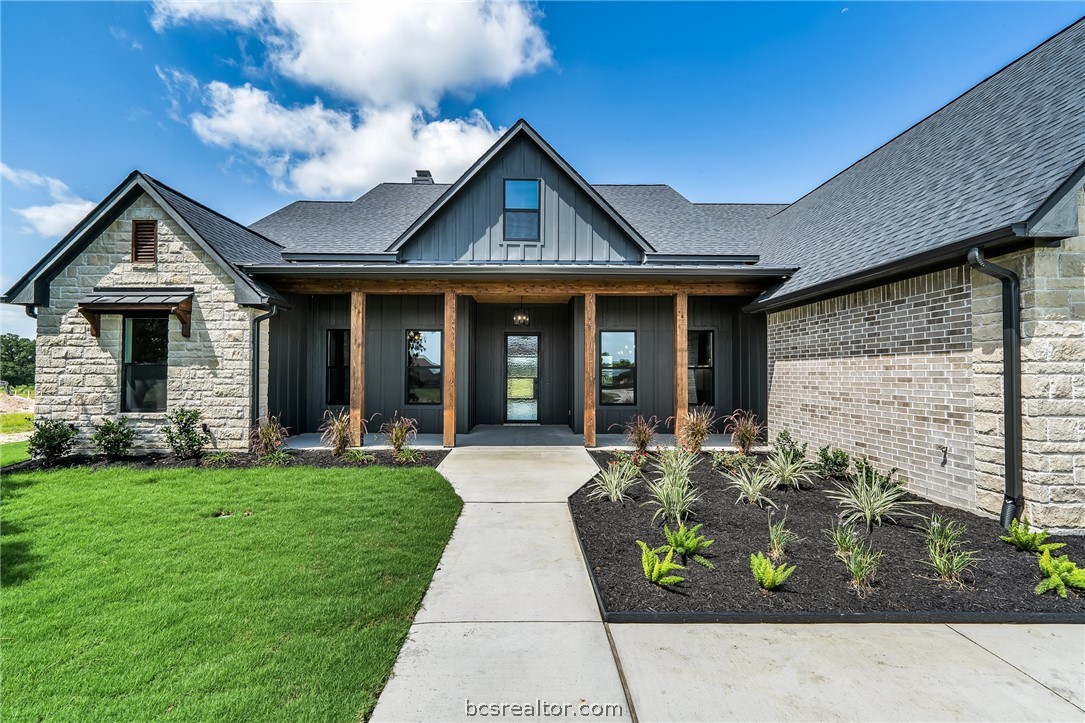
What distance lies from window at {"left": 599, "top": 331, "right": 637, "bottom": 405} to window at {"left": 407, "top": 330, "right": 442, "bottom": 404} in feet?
13.0

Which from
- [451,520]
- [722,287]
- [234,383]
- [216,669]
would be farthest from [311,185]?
[216,669]

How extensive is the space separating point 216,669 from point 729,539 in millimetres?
4144

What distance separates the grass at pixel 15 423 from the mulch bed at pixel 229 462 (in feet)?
18.7

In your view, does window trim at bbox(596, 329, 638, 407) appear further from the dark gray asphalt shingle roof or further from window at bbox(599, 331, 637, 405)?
the dark gray asphalt shingle roof

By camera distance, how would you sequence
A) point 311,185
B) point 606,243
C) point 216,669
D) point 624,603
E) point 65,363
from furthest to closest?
point 311,185, point 606,243, point 65,363, point 624,603, point 216,669

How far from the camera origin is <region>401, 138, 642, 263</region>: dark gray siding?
999cm

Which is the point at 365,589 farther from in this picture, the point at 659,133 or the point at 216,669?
the point at 659,133

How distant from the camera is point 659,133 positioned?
42.3 ft

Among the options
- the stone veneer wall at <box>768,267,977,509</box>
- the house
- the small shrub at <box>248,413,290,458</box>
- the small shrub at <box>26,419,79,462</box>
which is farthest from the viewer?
the small shrub at <box>248,413,290,458</box>

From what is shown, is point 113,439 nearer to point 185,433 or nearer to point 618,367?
point 185,433

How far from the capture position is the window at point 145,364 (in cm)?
840

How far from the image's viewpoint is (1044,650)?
2.77 meters

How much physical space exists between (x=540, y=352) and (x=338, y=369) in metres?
4.98

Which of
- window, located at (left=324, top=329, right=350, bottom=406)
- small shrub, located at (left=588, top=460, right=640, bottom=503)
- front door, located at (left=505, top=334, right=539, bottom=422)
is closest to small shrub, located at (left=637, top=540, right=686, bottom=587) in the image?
small shrub, located at (left=588, top=460, right=640, bottom=503)
